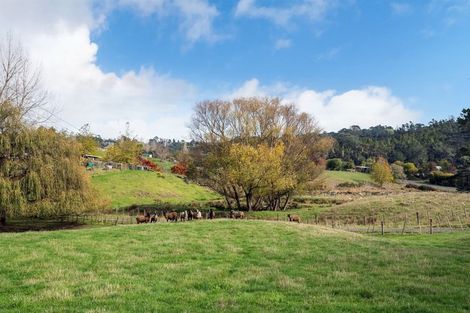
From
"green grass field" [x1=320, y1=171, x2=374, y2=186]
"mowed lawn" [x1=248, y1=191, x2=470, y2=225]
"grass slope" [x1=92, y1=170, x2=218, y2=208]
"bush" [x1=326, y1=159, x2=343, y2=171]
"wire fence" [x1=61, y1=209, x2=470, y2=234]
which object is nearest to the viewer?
"wire fence" [x1=61, y1=209, x2=470, y2=234]

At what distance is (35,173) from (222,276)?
29.7 metres

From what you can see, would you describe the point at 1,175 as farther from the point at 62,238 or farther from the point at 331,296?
the point at 331,296

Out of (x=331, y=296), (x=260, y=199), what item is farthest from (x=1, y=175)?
(x=260, y=199)

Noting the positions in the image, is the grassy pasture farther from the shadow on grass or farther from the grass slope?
the grass slope

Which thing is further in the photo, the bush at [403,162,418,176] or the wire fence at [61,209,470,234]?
the bush at [403,162,418,176]

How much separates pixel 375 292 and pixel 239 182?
46365 millimetres

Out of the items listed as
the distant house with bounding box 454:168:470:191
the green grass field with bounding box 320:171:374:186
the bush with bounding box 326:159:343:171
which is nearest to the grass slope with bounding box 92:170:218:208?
the green grass field with bounding box 320:171:374:186

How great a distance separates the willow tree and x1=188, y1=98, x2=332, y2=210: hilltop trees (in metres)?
21.9

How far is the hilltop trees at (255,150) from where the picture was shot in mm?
57031

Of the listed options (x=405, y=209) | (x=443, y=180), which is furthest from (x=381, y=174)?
(x=405, y=209)

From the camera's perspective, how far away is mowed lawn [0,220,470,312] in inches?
398

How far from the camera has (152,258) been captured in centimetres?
1661

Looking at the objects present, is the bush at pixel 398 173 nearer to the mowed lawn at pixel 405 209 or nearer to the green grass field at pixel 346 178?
the green grass field at pixel 346 178

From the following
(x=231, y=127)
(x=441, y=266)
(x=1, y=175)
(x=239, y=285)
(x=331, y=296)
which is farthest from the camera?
(x=231, y=127)
